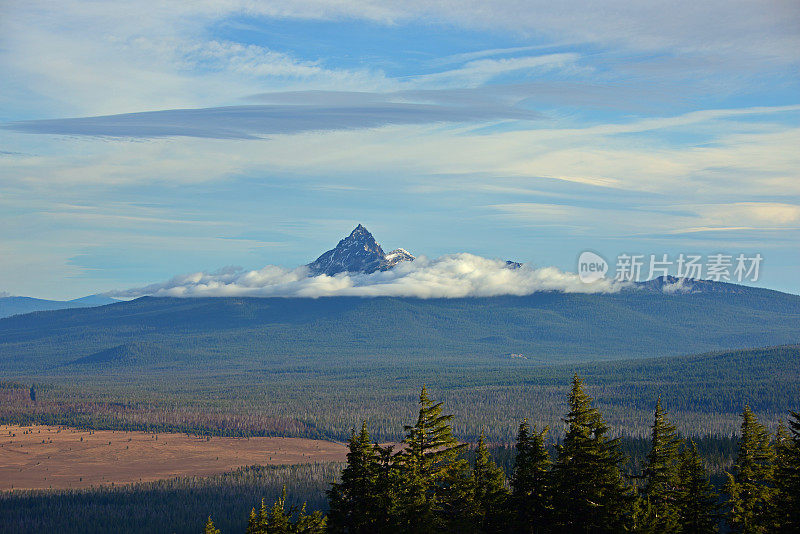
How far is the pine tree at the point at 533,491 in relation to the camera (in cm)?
4816

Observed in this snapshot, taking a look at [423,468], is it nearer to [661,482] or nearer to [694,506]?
[661,482]

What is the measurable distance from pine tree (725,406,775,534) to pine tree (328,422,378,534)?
22590 millimetres

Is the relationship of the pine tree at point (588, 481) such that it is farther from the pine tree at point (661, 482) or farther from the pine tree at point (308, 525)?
→ the pine tree at point (308, 525)

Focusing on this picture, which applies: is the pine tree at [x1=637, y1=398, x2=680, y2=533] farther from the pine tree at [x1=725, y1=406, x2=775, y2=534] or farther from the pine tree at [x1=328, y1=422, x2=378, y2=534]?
the pine tree at [x1=328, y1=422, x2=378, y2=534]

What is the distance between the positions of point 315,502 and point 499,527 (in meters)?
108

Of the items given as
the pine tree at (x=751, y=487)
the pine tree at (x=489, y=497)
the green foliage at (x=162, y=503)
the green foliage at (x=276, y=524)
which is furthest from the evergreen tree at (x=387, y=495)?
the green foliage at (x=162, y=503)

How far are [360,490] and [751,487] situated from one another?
27392 mm

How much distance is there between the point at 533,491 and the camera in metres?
49.4

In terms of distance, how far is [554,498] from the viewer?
46.4 m

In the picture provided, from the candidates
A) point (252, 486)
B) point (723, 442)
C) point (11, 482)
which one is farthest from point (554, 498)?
point (11, 482)

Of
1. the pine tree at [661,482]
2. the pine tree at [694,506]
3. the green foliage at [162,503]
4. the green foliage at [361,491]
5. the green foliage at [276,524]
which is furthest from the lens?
the green foliage at [162,503]

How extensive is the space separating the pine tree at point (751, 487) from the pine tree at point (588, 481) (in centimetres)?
1186

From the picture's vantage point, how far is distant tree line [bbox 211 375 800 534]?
42938 mm

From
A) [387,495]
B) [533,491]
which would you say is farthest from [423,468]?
[533,491]
